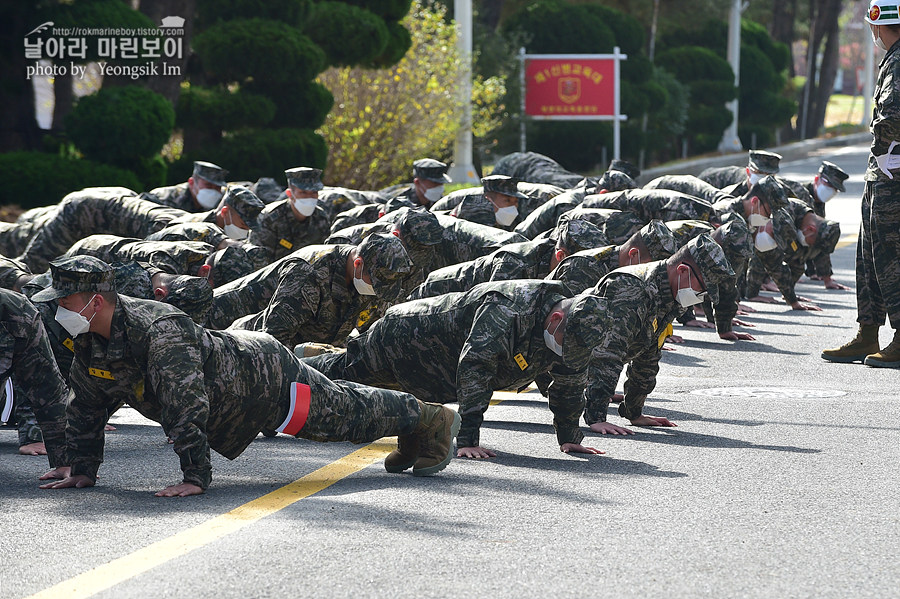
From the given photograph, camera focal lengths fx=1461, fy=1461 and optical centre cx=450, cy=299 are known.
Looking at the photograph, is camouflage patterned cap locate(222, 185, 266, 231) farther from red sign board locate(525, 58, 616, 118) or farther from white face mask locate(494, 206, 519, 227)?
red sign board locate(525, 58, 616, 118)

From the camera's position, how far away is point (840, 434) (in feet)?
29.3

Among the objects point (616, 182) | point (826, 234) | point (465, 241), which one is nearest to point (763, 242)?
point (616, 182)

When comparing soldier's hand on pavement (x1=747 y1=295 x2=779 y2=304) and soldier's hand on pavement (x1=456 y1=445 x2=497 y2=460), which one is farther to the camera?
soldier's hand on pavement (x1=747 y1=295 x2=779 y2=304)

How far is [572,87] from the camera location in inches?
1209

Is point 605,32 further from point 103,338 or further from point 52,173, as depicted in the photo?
point 103,338

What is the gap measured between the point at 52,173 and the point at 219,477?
38.7 feet

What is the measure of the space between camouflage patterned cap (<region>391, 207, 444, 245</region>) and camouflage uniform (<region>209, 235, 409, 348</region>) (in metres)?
1.23

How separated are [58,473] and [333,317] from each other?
2.71 metres

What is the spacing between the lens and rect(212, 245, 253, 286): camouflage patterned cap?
37.4ft

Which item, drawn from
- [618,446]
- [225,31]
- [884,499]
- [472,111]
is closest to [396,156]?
[472,111]

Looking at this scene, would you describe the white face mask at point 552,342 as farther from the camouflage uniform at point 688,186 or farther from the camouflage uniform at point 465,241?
the camouflage uniform at point 688,186

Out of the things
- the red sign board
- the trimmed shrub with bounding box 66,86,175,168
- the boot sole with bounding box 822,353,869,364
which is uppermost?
the red sign board

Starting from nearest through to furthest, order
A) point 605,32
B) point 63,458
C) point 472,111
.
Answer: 1. point 63,458
2. point 472,111
3. point 605,32

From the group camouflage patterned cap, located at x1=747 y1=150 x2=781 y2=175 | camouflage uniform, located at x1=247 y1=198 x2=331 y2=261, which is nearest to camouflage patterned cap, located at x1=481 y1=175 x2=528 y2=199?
camouflage uniform, located at x1=247 y1=198 x2=331 y2=261
